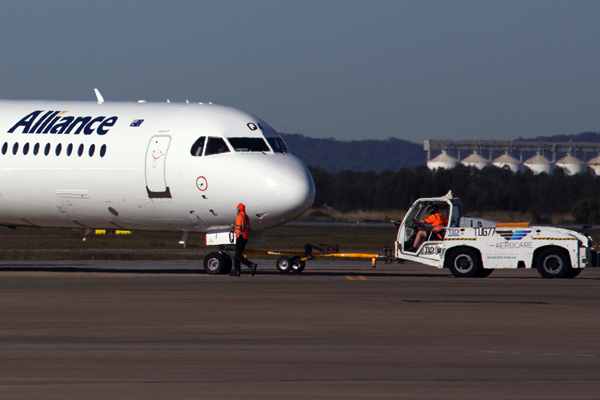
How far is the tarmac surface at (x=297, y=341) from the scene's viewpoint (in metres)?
10.2

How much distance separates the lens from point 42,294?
21188mm

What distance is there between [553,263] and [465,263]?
247cm

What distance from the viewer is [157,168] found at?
28.1 meters

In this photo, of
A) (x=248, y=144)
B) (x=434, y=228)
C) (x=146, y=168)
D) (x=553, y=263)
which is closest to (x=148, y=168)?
(x=146, y=168)

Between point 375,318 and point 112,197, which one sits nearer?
point 375,318

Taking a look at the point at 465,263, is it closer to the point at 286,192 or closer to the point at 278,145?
the point at 286,192

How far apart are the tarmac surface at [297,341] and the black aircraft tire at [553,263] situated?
10.6 feet

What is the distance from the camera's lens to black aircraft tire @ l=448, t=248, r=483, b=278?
28062 millimetres

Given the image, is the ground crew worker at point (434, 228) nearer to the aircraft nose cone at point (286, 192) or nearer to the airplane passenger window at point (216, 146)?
the aircraft nose cone at point (286, 192)

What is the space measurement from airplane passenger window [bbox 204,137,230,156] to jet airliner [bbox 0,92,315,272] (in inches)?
1.1

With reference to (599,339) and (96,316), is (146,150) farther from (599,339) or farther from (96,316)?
(599,339)

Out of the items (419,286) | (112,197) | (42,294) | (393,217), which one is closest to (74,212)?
(112,197)

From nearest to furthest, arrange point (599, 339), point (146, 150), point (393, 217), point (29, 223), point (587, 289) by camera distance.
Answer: point (599, 339) < point (587, 289) < point (146, 150) < point (29, 223) < point (393, 217)

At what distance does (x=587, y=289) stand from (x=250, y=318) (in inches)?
417
